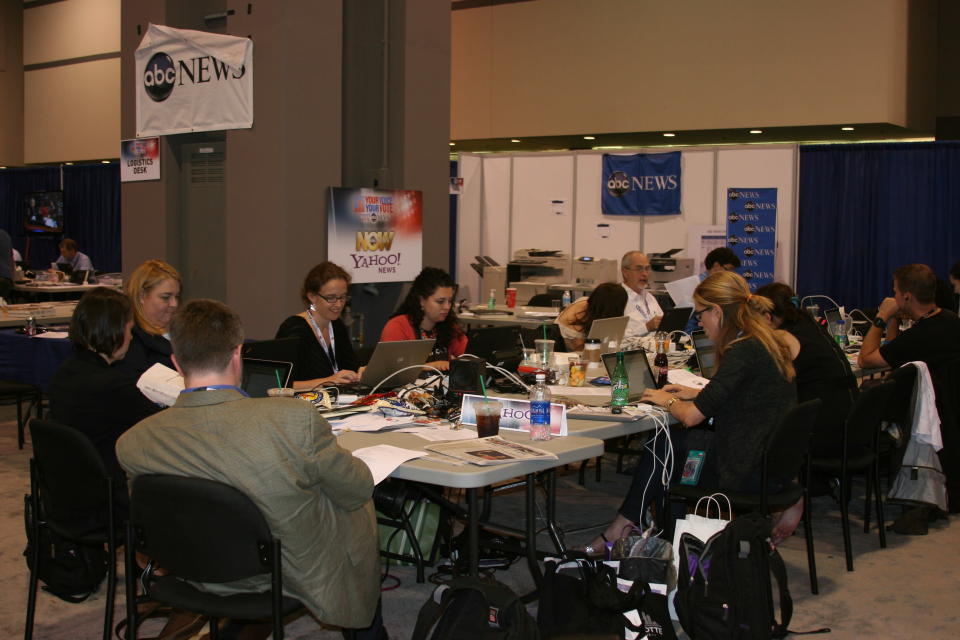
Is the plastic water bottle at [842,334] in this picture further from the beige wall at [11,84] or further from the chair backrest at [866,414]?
the beige wall at [11,84]

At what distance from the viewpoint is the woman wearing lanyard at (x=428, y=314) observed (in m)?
4.86

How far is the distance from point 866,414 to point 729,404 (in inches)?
30.1

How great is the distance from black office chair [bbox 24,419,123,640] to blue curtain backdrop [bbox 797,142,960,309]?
8.23 m

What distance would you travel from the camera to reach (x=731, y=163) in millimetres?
9633

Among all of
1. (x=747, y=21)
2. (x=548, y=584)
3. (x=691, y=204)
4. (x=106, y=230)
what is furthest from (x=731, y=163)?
(x=106, y=230)

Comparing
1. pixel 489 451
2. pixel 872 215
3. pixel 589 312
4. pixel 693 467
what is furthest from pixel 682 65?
pixel 489 451

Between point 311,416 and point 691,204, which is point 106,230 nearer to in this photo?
point 691,204

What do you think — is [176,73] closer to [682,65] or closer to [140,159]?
[140,159]

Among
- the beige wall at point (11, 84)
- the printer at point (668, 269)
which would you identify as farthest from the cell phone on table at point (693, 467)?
the beige wall at point (11, 84)

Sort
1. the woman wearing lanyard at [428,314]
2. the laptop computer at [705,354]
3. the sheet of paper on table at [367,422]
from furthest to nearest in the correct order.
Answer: the woman wearing lanyard at [428,314]
the laptop computer at [705,354]
the sheet of paper on table at [367,422]

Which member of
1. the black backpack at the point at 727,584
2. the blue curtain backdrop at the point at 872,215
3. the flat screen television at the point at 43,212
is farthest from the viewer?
the flat screen television at the point at 43,212

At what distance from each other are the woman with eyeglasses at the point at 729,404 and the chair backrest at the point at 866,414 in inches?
15.8

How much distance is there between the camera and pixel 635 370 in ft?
13.0

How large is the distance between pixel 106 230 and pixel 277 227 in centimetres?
963
